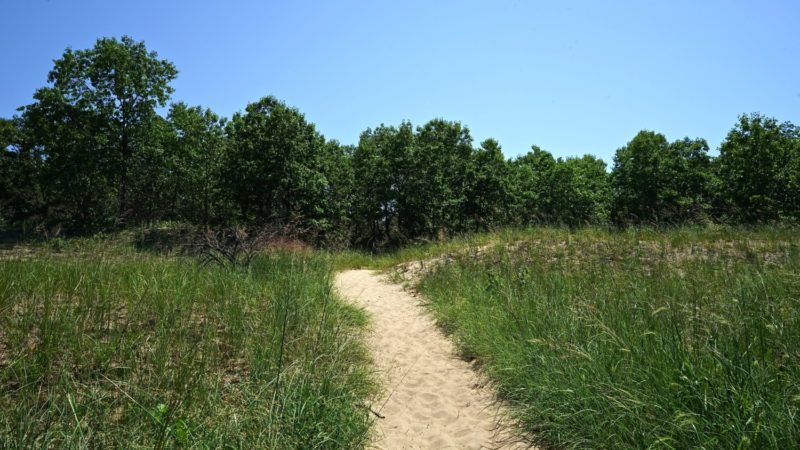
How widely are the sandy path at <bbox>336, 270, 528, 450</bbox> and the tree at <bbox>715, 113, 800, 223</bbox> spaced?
28909mm

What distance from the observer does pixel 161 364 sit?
3213 millimetres

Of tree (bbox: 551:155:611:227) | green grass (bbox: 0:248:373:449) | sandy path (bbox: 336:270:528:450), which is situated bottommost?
sandy path (bbox: 336:270:528:450)

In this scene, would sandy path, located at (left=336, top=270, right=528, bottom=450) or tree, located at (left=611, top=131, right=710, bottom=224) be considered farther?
tree, located at (left=611, top=131, right=710, bottom=224)

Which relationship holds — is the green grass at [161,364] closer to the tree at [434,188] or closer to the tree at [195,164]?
the tree at [195,164]

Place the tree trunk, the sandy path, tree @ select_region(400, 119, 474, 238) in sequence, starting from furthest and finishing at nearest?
tree @ select_region(400, 119, 474, 238) → the tree trunk → the sandy path

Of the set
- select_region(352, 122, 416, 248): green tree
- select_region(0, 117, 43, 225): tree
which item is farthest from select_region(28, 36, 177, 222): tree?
select_region(352, 122, 416, 248): green tree

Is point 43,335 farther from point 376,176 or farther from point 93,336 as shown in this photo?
point 376,176

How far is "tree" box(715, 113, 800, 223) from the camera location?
27.0 metres

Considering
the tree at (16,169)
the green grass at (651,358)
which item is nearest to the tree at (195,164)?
→ the tree at (16,169)

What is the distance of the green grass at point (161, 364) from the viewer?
8.32 feet

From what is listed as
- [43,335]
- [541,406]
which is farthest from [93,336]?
[541,406]

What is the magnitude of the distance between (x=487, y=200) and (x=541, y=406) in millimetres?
31441

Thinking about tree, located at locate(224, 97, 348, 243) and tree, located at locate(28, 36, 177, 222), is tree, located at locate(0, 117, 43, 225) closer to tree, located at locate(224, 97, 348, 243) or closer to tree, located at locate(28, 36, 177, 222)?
tree, located at locate(28, 36, 177, 222)

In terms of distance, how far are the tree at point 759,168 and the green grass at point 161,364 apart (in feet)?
104
